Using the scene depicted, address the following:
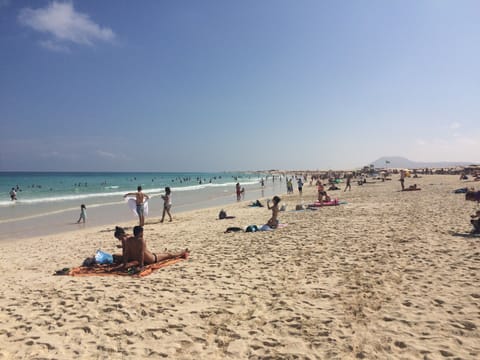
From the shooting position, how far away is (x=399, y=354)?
357 cm

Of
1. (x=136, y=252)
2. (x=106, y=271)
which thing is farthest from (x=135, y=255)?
(x=106, y=271)

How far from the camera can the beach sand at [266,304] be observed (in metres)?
3.82

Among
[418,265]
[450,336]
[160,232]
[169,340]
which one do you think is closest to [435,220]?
[418,265]

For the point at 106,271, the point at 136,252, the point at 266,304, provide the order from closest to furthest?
the point at 266,304, the point at 106,271, the point at 136,252

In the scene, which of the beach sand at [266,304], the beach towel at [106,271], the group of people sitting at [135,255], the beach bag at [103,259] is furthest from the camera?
the beach bag at [103,259]

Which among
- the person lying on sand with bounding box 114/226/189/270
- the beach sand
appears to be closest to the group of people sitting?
the person lying on sand with bounding box 114/226/189/270

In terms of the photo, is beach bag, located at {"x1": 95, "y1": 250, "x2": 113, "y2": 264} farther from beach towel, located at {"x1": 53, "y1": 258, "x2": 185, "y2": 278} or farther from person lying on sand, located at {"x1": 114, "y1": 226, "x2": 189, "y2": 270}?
person lying on sand, located at {"x1": 114, "y1": 226, "x2": 189, "y2": 270}

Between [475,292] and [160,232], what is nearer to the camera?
[475,292]

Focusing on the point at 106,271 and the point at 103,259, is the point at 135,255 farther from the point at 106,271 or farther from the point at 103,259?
the point at 103,259

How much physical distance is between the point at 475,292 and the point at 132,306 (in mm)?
5321

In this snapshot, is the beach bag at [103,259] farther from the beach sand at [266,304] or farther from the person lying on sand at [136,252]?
the beach sand at [266,304]

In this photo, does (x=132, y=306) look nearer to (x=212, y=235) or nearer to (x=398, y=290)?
(x=398, y=290)

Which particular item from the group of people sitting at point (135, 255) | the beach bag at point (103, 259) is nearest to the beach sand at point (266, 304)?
the group of people sitting at point (135, 255)

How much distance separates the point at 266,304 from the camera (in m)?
5.05
